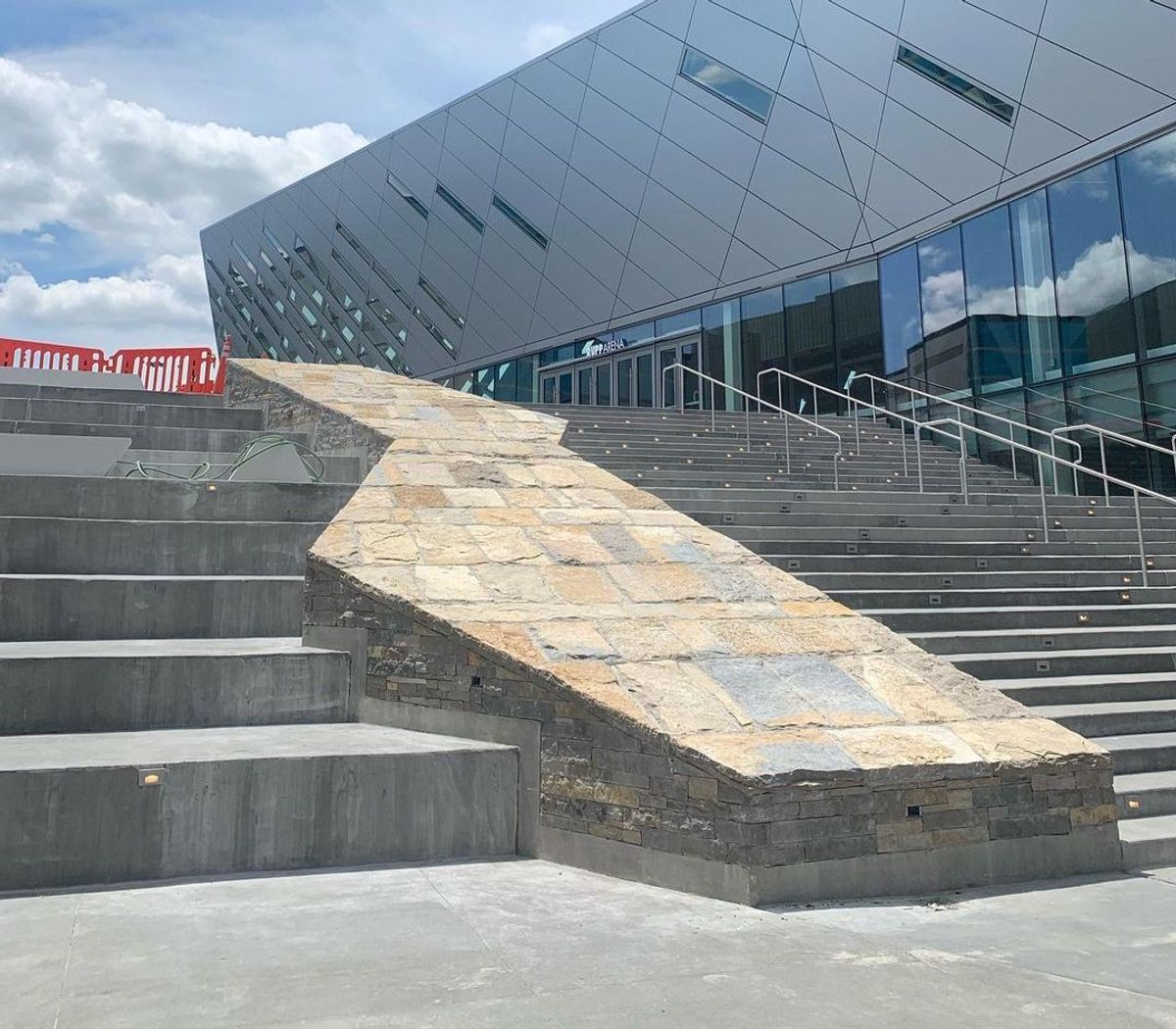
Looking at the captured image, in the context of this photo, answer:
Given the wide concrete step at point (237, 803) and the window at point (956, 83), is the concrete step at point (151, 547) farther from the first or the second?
the window at point (956, 83)

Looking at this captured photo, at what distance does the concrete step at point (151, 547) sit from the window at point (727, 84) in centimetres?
2025

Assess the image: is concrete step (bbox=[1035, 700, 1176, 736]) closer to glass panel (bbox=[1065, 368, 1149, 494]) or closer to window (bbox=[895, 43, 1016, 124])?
glass panel (bbox=[1065, 368, 1149, 494])

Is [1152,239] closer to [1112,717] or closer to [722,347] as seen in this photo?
[722,347]

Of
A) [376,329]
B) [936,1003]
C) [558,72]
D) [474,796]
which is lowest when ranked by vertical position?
[936,1003]

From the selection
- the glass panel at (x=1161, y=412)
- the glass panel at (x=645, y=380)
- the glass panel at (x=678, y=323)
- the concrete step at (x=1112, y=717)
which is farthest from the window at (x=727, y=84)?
the concrete step at (x=1112, y=717)

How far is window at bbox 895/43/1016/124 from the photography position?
1889cm

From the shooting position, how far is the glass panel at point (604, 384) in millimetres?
28203

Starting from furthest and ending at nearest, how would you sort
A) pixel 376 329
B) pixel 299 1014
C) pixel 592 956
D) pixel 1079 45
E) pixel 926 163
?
pixel 376 329 < pixel 926 163 < pixel 1079 45 < pixel 592 956 < pixel 299 1014

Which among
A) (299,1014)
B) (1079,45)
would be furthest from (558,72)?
(299,1014)

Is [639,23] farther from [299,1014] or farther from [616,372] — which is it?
[299,1014]

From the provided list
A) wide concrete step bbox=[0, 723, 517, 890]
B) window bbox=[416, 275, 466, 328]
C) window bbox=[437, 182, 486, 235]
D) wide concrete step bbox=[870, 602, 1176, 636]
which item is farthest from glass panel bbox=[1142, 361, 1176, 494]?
window bbox=[416, 275, 466, 328]

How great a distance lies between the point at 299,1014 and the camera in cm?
292

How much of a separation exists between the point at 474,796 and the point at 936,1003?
2506mm

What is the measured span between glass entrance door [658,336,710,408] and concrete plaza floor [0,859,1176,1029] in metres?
21.3
